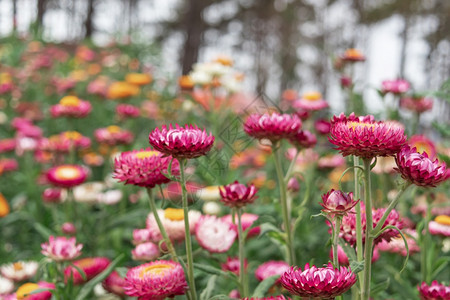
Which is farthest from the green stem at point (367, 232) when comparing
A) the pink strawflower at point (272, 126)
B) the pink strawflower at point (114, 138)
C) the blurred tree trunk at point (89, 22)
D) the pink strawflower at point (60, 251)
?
the blurred tree trunk at point (89, 22)

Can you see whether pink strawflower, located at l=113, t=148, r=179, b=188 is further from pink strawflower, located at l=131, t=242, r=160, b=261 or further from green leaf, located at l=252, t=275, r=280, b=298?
green leaf, located at l=252, t=275, r=280, b=298

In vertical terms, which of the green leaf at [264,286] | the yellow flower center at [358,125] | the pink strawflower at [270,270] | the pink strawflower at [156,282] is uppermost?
the yellow flower center at [358,125]

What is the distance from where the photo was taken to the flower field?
3.01ft

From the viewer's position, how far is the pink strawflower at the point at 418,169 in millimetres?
832

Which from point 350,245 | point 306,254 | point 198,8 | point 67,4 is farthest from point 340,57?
point 67,4

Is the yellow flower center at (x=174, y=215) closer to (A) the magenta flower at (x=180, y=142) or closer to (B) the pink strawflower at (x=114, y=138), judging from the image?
(A) the magenta flower at (x=180, y=142)

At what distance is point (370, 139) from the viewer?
0.82m

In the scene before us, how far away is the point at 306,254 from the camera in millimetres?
2047

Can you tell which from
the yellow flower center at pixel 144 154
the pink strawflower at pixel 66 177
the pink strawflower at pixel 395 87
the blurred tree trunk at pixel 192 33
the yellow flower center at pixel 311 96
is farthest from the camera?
the blurred tree trunk at pixel 192 33

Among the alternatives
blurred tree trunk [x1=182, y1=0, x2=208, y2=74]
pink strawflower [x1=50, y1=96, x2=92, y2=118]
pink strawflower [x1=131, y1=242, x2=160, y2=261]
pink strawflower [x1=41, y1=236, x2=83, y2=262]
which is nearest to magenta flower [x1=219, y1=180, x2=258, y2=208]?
pink strawflower [x1=131, y1=242, x2=160, y2=261]

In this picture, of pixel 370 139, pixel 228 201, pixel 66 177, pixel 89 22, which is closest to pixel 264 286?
pixel 228 201

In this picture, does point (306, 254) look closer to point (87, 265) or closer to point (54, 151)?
point (87, 265)

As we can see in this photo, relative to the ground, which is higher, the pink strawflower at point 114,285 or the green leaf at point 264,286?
the green leaf at point 264,286

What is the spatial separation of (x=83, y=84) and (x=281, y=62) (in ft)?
32.7
